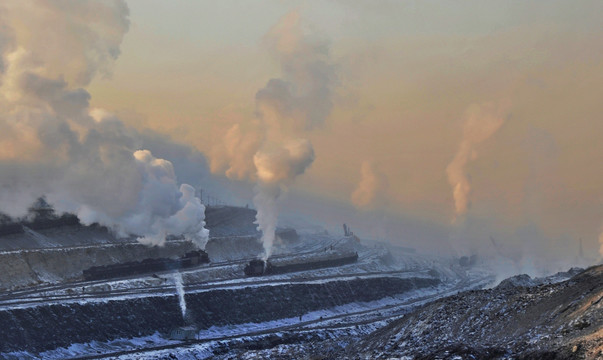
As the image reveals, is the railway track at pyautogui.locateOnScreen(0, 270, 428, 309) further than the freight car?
No

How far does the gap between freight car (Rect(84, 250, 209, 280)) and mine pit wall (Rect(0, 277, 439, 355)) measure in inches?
900

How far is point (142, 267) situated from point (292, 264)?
29381mm

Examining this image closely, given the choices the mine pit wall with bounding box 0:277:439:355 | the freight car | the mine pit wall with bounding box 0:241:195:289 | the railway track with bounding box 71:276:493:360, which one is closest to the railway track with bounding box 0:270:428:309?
the mine pit wall with bounding box 0:277:439:355

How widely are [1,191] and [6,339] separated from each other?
68645mm

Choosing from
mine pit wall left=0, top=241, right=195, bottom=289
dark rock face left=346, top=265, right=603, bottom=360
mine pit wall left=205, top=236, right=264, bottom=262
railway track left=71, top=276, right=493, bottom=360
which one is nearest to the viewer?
dark rock face left=346, top=265, right=603, bottom=360

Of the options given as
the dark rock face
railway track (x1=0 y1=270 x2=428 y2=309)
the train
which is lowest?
the dark rock face

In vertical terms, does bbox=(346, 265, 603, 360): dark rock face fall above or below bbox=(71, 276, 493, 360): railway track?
below

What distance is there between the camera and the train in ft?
380

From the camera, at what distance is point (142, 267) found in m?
108

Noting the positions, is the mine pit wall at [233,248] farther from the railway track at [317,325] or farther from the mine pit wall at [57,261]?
the railway track at [317,325]

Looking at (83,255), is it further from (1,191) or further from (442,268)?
(442,268)

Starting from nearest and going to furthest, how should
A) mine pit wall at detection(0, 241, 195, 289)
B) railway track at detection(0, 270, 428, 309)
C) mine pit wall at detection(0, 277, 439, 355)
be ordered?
mine pit wall at detection(0, 277, 439, 355), railway track at detection(0, 270, 428, 309), mine pit wall at detection(0, 241, 195, 289)

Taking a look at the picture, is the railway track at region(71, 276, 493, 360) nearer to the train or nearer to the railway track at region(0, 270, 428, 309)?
the railway track at region(0, 270, 428, 309)

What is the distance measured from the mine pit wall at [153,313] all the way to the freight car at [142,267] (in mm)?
22854
